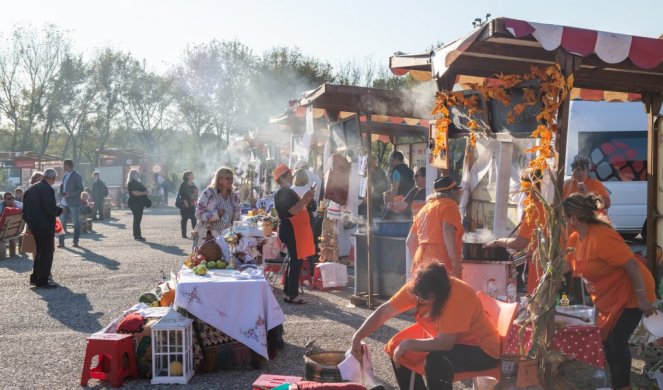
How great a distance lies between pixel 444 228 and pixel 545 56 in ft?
5.38

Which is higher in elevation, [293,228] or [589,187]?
[589,187]

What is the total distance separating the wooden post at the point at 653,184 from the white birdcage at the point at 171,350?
467 centimetres

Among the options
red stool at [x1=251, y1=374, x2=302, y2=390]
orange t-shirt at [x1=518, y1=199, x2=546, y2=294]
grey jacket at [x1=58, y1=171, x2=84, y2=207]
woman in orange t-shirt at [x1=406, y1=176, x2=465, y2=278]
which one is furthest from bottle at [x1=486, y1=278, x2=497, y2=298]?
grey jacket at [x1=58, y1=171, x2=84, y2=207]

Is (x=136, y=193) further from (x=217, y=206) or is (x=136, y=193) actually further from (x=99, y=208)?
(x=99, y=208)

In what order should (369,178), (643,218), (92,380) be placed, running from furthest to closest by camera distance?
(643,218)
(369,178)
(92,380)

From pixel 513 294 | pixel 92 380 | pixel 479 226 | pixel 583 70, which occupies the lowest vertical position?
pixel 92 380

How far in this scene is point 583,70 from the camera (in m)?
6.32

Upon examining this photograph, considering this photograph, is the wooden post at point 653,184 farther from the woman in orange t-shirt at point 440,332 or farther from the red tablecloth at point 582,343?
the woman in orange t-shirt at point 440,332

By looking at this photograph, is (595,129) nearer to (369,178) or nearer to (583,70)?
(369,178)

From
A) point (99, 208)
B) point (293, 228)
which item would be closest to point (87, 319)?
point (293, 228)

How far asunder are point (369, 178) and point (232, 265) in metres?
2.61

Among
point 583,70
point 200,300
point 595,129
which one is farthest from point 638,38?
point 595,129

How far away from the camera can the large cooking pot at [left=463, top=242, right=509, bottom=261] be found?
261 inches

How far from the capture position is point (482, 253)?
6637 mm
